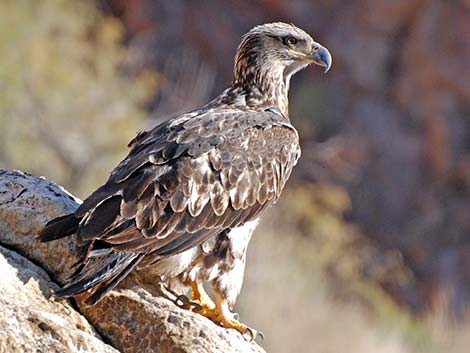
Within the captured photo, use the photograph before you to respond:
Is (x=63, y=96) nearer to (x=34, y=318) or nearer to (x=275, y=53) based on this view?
(x=275, y=53)

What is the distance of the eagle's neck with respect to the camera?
7804 mm

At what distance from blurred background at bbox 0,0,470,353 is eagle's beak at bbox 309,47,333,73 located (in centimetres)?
972

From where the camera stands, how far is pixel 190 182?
→ 655 centimetres

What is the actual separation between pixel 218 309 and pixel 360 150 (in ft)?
57.8

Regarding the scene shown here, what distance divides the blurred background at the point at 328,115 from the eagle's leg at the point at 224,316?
10946 millimetres

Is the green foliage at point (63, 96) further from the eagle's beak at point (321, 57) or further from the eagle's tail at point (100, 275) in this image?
the eagle's tail at point (100, 275)

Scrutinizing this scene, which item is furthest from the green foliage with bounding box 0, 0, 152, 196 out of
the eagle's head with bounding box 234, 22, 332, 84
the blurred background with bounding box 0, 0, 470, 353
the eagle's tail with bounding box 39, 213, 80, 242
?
the eagle's tail with bounding box 39, 213, 80, 242

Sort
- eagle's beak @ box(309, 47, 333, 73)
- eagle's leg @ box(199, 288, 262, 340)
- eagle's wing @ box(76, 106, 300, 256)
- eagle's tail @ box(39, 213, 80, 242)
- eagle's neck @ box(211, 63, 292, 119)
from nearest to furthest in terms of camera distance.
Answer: eagle's tail @ box(39, 213, 80, 242) → eagle's wing @ box(76, 106, 300, 256) → eagle's leg @ box(199, 288, 262, 340) → eagle's neck @ box(211, 63, 292, 119) → eagle's beak @ box(309, 47, 333, 73)

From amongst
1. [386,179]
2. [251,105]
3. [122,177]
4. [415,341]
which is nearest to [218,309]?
[122,177]

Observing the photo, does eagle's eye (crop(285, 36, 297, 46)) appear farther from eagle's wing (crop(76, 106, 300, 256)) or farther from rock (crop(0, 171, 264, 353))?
rock (crop(0, 171, 264, 353))

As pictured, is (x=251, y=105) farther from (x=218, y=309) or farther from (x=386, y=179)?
(x=386, y=179)

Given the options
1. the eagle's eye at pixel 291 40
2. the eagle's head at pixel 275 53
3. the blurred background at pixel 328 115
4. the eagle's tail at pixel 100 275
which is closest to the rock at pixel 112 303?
the eagle's tail at pixel 100 275

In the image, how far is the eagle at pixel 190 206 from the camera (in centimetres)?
605

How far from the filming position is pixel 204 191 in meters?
6.65
